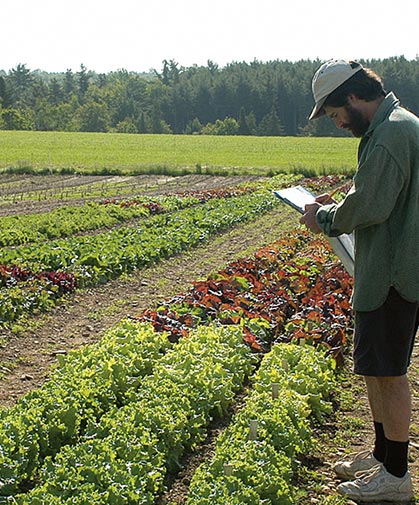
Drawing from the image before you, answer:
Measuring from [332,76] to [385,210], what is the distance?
2.79 ft

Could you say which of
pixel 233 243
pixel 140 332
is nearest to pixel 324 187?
pixel 233 243

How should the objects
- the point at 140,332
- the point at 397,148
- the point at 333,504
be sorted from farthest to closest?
the point at 140,332 < the point at 333,504 < the point at 397,148

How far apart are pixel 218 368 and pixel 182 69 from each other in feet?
592

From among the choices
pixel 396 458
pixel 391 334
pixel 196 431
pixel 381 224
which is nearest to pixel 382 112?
pixel 381 224

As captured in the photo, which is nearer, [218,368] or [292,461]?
[292,461]

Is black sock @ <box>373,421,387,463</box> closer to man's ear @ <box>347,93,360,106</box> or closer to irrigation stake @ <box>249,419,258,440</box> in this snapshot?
irrigation stake @ <box>249,419,258,440</box>

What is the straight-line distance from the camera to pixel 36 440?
4.92m

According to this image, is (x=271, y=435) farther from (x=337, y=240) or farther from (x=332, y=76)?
(x=332, y=76)

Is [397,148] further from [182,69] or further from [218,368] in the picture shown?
[182,69]

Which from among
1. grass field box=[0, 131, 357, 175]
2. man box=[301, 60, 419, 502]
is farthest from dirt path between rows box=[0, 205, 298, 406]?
grass field box=[0, 131, 357, 175]

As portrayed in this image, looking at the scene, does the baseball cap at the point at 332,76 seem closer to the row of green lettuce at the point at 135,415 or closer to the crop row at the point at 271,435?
the crop row at the point at 271,435

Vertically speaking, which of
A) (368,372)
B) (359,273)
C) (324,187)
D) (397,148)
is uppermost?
(397,148)

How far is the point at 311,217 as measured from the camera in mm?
4516

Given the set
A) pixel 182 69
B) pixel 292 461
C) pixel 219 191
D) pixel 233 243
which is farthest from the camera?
pixel 182 69
